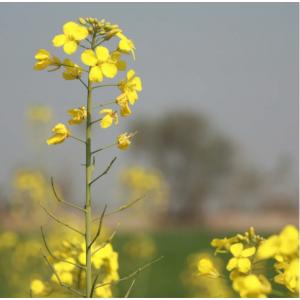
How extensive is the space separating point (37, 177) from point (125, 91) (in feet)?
12.8

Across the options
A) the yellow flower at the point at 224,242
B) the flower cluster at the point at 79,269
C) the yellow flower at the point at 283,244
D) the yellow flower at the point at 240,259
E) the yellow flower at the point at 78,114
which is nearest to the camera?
the yellow flower at the point at 283,244

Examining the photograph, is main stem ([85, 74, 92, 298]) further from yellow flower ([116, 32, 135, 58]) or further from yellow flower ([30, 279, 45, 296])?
yellow flower ([30, 279, 45, 296])

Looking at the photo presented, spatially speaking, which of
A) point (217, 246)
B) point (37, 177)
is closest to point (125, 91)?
point (217, 246)

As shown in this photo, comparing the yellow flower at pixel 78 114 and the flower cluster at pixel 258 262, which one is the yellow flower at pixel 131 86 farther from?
the flower cluster at pixel 258 262

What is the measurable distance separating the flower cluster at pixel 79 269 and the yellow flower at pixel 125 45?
54cm

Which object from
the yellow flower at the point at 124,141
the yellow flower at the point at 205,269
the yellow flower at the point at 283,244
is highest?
the yellow flower at the point at 124,141

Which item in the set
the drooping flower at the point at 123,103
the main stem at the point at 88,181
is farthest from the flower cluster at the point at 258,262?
the drooping flower at the point at 123,103

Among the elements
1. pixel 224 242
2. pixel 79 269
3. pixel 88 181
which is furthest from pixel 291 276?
pixel 79 269

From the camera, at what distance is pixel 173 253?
17.3 meters

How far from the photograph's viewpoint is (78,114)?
1541 mm

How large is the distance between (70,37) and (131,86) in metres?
0.19

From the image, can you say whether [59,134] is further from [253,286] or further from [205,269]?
[253,286]

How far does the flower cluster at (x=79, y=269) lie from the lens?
1.82 meters

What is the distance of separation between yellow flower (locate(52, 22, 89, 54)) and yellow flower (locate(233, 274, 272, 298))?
69 cm
